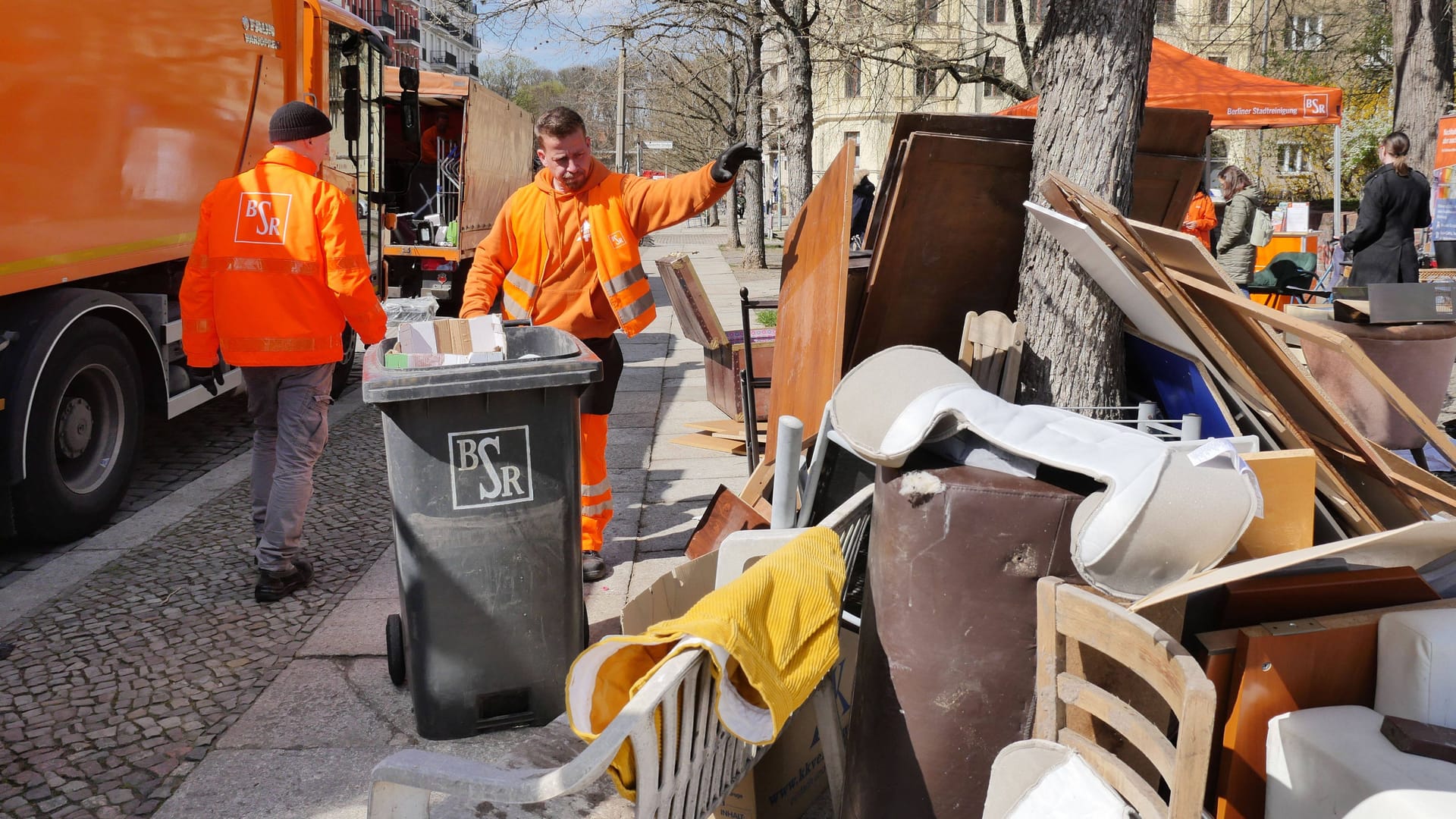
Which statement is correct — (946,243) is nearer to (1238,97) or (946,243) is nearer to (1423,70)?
(1238,97)

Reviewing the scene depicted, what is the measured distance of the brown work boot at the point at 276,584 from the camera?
426 centimetres

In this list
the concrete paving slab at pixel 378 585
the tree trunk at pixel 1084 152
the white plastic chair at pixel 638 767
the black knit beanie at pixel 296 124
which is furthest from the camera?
the concrete paving slab at pixel 378 585

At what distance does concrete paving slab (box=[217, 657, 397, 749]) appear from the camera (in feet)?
10.3

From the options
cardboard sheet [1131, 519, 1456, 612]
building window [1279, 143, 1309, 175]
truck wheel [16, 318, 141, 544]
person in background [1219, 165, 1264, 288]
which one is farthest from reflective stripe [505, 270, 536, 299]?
building window [1279, 143, 1309, 175]

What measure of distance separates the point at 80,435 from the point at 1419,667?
17.9ft

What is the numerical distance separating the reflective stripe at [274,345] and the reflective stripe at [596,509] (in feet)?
3.69

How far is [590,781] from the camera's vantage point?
1624 mm

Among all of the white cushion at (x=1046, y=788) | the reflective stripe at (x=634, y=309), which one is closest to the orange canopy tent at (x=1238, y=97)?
the reflective stripe at (x=634, y=309)

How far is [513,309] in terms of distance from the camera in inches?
171

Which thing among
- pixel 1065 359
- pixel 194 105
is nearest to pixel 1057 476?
pixel 1065 359

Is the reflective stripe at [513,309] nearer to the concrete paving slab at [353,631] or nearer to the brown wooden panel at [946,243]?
Result: the concrete paving slab at [353,631]

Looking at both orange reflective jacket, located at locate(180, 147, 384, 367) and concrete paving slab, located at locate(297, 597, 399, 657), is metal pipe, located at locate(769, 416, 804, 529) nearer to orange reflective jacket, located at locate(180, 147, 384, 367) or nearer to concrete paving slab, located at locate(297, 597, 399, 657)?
concrete paving slab, located at locate(297, 597, 399, 657)

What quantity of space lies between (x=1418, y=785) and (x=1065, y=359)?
2033mm

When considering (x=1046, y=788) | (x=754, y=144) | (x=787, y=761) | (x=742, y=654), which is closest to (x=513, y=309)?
(x=787, y=761)
